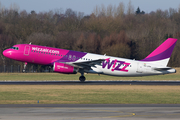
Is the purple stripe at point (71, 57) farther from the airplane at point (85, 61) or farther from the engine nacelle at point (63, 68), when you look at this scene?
the engine nacelle at point (63, 68)

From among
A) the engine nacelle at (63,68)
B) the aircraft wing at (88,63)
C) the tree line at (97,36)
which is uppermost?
the tree line at (97,36)

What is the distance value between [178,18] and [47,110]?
4993 inches

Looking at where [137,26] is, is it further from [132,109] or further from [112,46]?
[132,109]

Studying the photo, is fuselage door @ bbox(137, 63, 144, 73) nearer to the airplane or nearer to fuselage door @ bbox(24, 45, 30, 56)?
the airplane

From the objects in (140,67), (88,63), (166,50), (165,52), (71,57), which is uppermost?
(166,50)

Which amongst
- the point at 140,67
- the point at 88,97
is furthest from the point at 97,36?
the point at 88,97

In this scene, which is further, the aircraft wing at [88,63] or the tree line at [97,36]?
the tree line at [97,36]

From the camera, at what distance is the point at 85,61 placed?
42.2 m

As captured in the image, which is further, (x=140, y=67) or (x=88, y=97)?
(x=140, y=67)

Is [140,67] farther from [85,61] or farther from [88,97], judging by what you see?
[88,97]

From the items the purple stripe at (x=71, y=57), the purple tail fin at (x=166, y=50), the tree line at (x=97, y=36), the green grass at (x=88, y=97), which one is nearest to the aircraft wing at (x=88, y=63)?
the purple stripe at (x=71, y=57)

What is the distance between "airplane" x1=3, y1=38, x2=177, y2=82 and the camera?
42125 millimetres

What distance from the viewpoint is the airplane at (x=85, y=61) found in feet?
138

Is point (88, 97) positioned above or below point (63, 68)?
below
